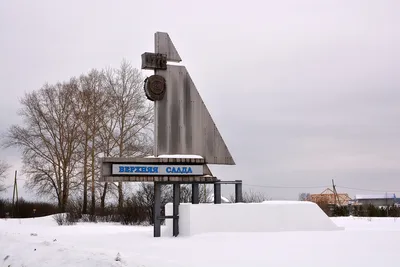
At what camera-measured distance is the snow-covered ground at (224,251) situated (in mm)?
10219

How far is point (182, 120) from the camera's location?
17.3 meters

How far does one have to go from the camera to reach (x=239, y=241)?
1353cm

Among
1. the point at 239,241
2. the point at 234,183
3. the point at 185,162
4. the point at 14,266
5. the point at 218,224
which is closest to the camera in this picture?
the point at 14,266

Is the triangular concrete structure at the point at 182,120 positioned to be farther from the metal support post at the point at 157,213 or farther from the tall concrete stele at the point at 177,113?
the metal support post at the point at 157,213

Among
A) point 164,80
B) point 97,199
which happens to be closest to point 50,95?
point 97,199

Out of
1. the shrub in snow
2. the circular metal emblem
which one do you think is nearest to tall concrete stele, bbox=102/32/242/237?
the circular metal emblem

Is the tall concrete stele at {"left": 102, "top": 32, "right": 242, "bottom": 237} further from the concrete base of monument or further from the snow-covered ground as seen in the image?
the snow-covered ground

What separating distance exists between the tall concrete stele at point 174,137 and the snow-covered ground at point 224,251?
225 centimetres

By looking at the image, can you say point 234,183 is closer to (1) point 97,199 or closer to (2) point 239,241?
(2) point 239,241

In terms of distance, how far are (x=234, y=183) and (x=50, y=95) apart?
30904mm

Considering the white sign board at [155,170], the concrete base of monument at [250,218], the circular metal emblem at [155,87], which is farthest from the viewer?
the circular metal emblem at [155,87]

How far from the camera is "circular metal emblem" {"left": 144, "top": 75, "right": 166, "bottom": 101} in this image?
16906 mm

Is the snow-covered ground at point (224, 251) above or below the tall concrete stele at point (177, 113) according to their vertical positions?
below

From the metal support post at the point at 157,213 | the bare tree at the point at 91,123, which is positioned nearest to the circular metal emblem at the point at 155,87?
the metal support post at the point at 157,213
